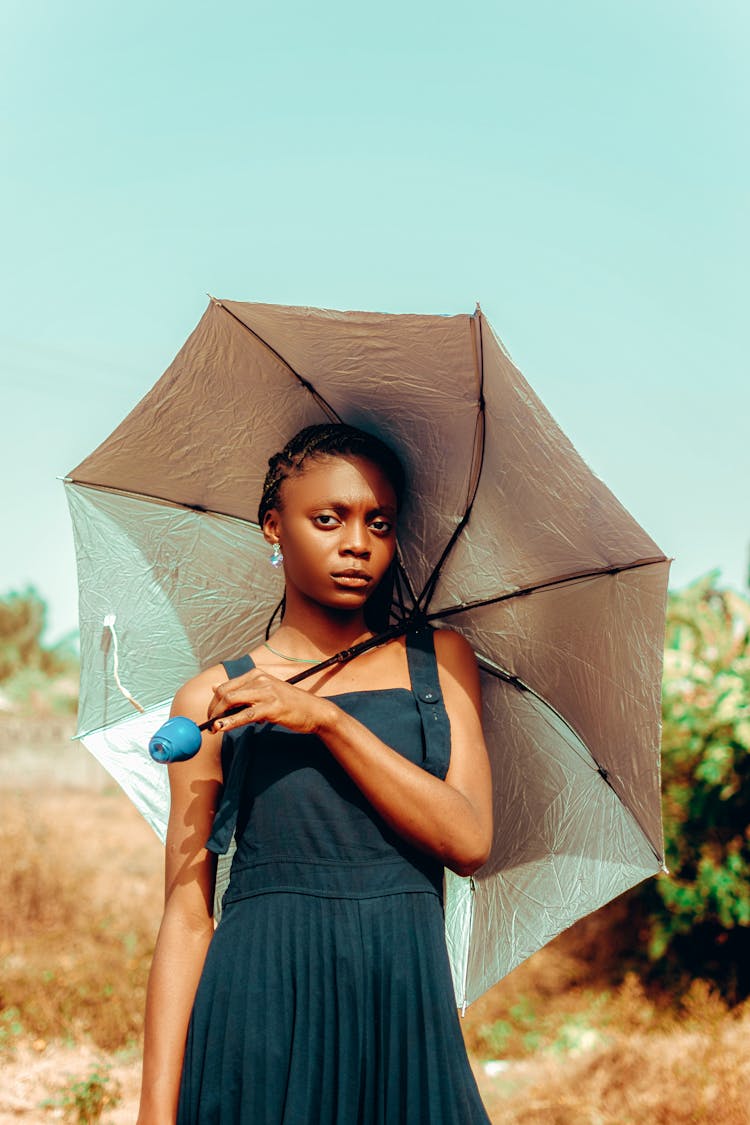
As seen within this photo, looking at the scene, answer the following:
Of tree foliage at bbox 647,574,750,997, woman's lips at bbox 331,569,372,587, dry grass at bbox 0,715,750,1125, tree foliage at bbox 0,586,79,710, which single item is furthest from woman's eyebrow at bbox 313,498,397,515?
tree foliage at bbox 0,586,79,710

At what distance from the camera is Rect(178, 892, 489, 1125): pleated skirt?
1692mm

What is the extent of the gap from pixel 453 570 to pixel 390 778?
Result: 677 mm

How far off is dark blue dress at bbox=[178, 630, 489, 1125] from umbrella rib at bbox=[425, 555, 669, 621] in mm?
439

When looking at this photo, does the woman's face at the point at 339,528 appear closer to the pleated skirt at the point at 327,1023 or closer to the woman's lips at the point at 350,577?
the woman's lips at the point at 350,577

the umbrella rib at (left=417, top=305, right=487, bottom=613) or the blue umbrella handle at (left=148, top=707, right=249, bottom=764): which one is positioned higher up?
the umbrella rib at (left=417, top=305, right=487, bottom=613)

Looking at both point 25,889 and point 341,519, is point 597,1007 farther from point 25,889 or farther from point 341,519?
point 341,519

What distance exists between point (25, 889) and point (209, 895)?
6257 millimetres

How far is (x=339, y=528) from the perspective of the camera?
6.63 feet

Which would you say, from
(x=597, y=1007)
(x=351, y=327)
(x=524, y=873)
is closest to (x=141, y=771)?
(x=524, y=873)

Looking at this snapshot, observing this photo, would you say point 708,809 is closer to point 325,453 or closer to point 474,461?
point 474,461

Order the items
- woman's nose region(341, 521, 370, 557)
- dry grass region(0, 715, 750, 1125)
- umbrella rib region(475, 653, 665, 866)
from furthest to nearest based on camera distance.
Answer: dry grass region(0, 715, 750, 1125) → umbrella rib region(475, 653, 665, 866) → woman's nose region(341, 521, 370, 557)

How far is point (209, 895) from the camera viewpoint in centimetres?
196

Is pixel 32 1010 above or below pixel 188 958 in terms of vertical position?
below

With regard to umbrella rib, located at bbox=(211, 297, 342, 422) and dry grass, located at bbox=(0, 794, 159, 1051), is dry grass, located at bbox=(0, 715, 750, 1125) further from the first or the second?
umbrella rib, located at bbox=(211, 297, 342, 422)
